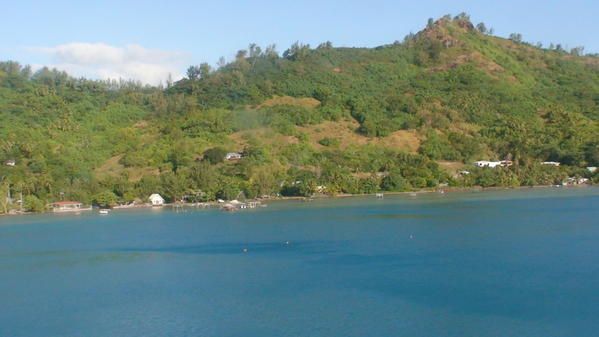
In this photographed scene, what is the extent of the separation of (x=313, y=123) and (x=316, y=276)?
63.4 meters

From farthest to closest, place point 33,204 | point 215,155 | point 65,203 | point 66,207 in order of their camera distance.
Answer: point 215,155, point 65,203, point 66,207, point 33,204

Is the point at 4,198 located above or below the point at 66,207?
above

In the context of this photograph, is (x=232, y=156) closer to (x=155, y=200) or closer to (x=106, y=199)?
(x=155, y=200)

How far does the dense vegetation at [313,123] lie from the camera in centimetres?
7562

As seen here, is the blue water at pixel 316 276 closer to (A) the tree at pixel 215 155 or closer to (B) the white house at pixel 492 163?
(A) the tree at pixel 215 155

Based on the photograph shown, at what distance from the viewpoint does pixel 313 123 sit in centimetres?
9294

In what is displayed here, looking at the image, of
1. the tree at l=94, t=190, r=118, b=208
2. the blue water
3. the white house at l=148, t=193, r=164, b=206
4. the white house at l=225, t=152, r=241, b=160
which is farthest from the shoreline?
the blue water

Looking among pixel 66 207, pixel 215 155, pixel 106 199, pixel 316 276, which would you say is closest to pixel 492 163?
pixel 215 155

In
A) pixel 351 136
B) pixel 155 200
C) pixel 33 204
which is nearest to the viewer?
pixel 33 204

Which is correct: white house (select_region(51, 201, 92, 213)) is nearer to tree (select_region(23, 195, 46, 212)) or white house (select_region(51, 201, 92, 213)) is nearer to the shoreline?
the shoreline

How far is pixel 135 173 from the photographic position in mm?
78688

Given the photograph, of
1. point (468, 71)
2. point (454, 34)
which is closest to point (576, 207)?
point (468, 71)

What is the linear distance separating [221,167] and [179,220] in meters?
22.1

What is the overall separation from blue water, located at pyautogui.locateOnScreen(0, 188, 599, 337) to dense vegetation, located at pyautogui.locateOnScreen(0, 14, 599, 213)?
22521mm
